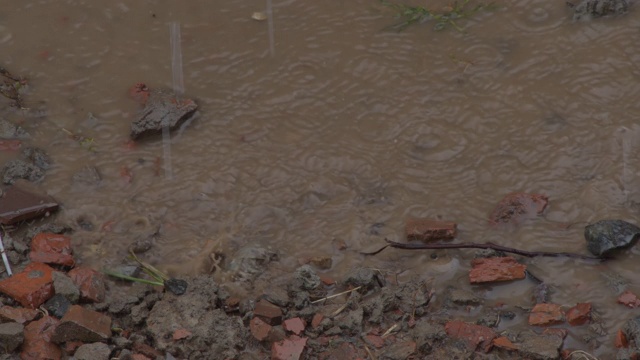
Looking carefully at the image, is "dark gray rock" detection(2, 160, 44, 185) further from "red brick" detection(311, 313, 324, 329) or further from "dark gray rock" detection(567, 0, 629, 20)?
"dark gray rock" detection(567, 0, 629, 20)

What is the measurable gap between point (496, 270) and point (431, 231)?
1.16 feet

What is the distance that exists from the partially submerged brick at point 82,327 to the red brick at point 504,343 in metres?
1.59

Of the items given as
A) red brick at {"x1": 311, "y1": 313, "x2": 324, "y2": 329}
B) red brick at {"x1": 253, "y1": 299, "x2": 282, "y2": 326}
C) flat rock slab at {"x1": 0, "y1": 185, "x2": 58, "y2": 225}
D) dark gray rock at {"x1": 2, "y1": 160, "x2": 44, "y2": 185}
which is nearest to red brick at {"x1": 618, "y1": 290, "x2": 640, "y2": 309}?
Result: red brick at {"x1": 311, "y1": 313, "x2": 324, "y2": 329}

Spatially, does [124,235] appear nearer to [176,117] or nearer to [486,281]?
[176,117]

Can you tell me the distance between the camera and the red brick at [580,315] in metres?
3.43

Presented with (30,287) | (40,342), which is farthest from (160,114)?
(40,342)

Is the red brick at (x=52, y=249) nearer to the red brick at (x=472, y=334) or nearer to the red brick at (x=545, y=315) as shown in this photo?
the red brick at (x=472, y=334)

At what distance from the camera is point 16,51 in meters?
4.96

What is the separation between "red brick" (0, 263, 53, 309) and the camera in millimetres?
3529

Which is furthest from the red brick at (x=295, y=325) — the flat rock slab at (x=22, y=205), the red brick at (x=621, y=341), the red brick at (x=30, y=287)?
the flat rock slab at (x=22, y=205)

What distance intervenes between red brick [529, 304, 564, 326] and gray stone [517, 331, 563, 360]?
0.07 metres

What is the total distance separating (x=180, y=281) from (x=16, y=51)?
215cm

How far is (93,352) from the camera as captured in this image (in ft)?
10.8

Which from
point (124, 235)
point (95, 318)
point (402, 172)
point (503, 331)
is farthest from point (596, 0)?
point (95, 318)
